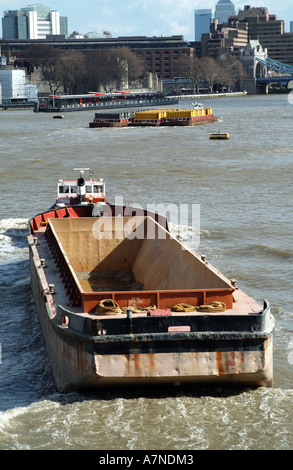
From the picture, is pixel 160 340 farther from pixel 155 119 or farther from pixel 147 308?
pixel 155 119

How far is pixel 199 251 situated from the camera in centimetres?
2786

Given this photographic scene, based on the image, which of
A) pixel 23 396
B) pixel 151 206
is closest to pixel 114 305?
pixel 23 396

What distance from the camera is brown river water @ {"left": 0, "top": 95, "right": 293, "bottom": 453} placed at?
13594 millimetres

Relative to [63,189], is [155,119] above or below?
above

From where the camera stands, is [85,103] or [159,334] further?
[85,103]

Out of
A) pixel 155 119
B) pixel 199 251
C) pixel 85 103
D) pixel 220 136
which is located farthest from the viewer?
pixel 85 103

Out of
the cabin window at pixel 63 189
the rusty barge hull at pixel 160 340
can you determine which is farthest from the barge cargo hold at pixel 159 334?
the cabin window at pixel 63 189

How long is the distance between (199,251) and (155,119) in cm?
8361

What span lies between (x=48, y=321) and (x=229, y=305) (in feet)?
13.1

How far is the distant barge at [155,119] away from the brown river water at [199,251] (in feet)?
123

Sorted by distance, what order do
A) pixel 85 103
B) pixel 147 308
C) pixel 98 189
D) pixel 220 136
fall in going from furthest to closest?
pixel 85 103 → pixel 220 136 → pixel 98 189 → pixel 147 308

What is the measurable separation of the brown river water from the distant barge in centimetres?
3734

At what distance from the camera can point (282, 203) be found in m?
39.3

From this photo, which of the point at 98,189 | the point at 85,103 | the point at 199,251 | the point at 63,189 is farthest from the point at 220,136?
the point at 85,103
